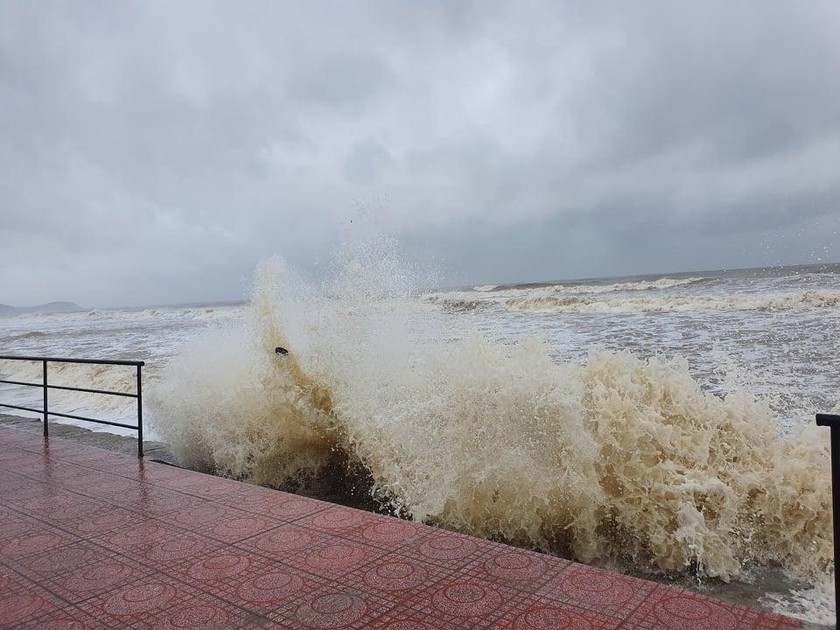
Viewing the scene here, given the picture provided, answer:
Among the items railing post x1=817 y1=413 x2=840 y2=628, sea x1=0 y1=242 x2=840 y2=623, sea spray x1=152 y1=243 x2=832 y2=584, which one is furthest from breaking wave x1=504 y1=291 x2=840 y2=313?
railing post x1=817 y1=413 x2=840 y2=628

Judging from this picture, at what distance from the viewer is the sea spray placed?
4016mm

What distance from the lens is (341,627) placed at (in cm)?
245

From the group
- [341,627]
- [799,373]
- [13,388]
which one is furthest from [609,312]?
[341,627]

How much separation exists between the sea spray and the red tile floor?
98cm

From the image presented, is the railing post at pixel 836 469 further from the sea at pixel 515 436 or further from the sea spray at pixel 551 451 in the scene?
the sea spray at pixel 551 451

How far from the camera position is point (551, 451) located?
421cm

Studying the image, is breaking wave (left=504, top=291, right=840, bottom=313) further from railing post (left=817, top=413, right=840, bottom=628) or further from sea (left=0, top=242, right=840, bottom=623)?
railing post (left=817, top=413, right=840, bottom=628)

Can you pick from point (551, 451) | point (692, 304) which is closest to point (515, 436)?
point (551, 451)

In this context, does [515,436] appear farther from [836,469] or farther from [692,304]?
[692,304]

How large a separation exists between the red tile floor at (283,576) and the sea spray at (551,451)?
3.23 feet

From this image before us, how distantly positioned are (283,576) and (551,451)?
208 cm

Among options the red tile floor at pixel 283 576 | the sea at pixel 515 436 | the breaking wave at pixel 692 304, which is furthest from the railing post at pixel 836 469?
the breaking wave at pixel 692 304

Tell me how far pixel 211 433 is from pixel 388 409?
7.17 ft

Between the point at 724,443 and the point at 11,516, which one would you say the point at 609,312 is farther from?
the point at 11,516
